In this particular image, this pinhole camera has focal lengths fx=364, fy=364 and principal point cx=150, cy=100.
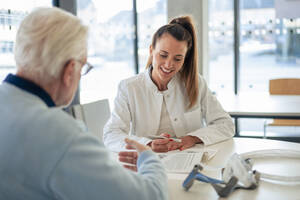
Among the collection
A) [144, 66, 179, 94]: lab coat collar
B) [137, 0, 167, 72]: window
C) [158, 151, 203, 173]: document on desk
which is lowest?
[158, 151, 203, 173]: document on desk

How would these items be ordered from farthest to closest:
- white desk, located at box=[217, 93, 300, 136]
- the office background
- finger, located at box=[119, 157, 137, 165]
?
the office background, white desk, located at box=[217, 93, 300, 136], finger, located at box=[119, 157, 137, 165]

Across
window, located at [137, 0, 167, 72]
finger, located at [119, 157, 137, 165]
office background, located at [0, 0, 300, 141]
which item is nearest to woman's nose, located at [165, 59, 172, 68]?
finger, located at [119, 157, 137, 165]

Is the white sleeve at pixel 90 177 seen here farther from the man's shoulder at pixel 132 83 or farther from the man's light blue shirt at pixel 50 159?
the man's shoulder at pixel 132 83

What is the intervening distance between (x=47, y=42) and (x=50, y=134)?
0.79 feet

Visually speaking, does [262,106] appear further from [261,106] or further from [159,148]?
[159,148]

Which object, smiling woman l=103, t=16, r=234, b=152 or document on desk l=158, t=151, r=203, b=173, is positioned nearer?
document on desk l=158, t=151, r=203, b=173

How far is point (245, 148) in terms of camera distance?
6.15 ft

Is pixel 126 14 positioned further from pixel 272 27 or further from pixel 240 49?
pixel 272 27

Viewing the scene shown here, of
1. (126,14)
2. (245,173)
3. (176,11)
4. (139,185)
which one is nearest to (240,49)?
(176,11)

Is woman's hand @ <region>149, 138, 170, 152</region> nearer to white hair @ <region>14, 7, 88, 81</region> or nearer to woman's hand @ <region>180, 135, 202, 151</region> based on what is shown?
woman's hand @ <region>180, 135, 202, 151</region>

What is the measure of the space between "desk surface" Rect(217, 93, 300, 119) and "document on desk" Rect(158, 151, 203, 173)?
124 centimetres

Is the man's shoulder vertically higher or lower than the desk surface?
higher

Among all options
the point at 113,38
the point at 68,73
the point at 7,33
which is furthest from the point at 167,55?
the point at 113,38

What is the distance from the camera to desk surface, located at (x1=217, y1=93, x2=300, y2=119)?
2792 millimetres
